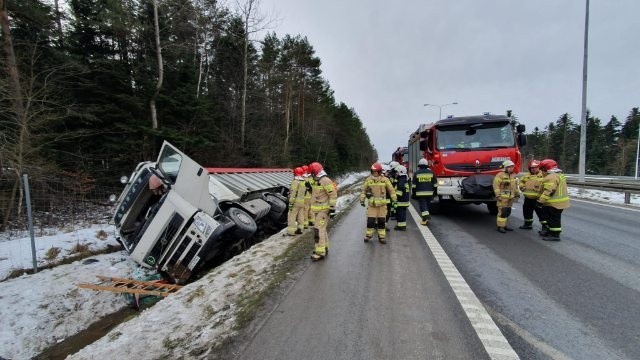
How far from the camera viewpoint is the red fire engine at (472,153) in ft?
25.6

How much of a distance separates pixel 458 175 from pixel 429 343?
5.99 metres

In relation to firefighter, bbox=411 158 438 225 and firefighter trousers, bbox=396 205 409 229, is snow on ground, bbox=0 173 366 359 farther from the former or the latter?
firefighter, bbox=411 158 438 225

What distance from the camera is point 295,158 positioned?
2938 cm

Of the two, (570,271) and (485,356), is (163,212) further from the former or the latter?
(570,271)

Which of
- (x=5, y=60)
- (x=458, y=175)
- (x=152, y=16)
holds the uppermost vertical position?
(x=152, y=16)

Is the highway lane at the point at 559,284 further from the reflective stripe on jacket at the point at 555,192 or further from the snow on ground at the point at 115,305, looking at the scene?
the snow on ground at the point at 115,305

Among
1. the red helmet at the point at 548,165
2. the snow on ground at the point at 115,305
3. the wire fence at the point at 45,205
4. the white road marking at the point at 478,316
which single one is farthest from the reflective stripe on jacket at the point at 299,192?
the wire fence at the point at 45,205

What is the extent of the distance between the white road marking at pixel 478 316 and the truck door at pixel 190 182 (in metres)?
4.17

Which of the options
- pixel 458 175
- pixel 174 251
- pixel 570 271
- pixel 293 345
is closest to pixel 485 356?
pixel 293 345

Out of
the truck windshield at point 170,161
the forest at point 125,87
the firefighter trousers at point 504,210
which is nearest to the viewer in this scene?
the truck windshield at point 170,161

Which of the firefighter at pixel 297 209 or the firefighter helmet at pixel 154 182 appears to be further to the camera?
the firefighter at pixel 297 209

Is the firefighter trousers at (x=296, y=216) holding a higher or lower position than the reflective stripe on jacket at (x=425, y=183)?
lower

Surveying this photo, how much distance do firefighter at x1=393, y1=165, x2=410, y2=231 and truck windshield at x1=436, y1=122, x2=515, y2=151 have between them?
144cm

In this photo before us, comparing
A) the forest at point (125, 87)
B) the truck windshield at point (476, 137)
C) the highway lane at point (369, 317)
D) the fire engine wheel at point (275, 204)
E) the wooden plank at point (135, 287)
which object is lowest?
the wooden plank at point (135, 287)
